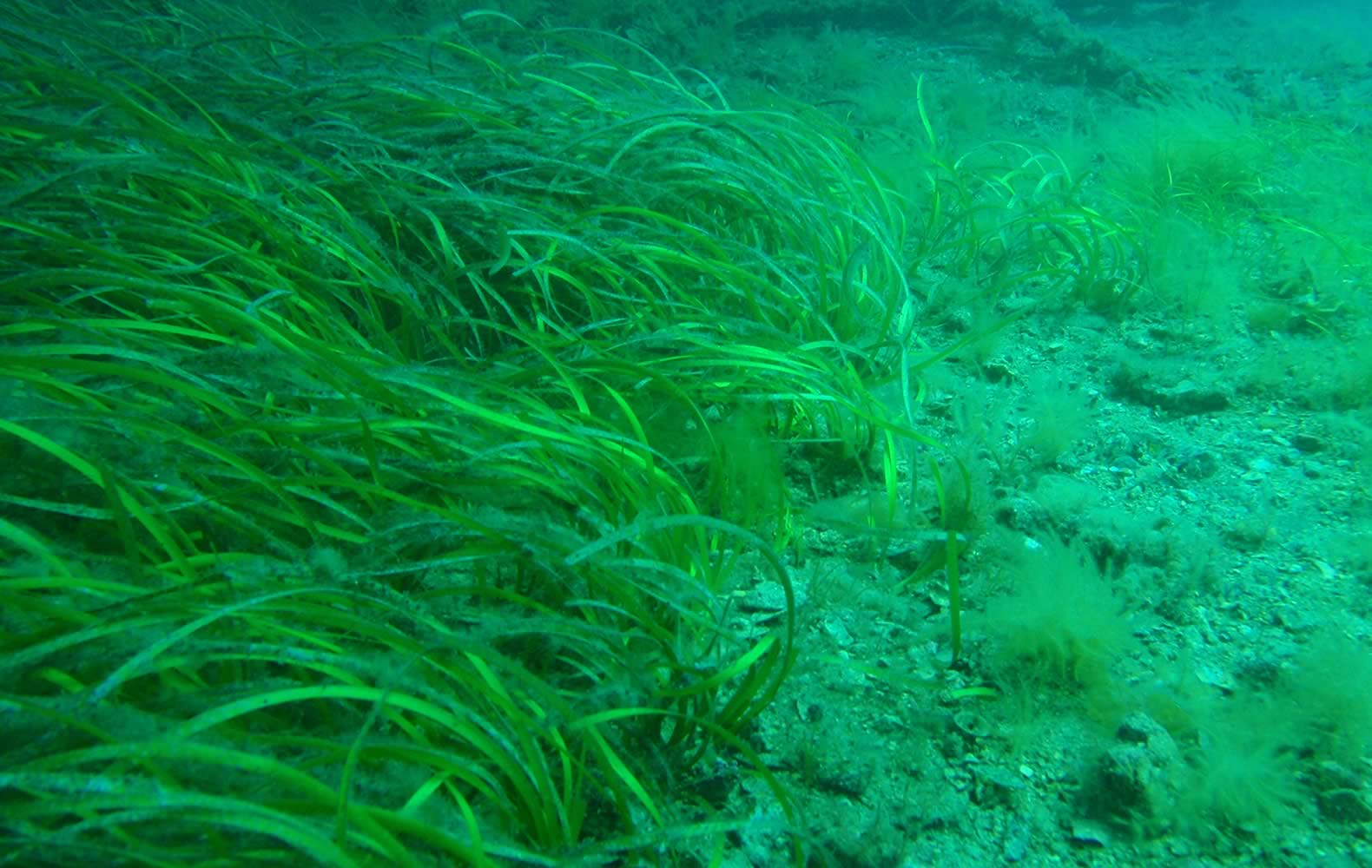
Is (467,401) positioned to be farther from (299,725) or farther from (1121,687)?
(1121,687)

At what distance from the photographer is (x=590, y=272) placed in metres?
2.46

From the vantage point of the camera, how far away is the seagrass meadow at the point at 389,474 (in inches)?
37.8

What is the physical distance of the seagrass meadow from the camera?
0.96 meters

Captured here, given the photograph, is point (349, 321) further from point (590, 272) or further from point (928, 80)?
point (928, 80)

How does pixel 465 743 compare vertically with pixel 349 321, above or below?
below

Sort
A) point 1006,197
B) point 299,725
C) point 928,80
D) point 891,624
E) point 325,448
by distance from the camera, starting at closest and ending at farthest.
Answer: point 299,725
point 325,448
point 891,624
point 1006,197
point 928,80

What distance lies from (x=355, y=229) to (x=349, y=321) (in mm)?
286

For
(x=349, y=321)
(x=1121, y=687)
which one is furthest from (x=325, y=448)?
(x=1121, y=687)

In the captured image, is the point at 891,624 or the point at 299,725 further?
the point at 891,624

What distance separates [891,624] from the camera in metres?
1.70

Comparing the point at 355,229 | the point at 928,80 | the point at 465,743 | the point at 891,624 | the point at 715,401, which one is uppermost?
the point at 928,80

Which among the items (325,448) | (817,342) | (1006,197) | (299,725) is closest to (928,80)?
(1006,197)

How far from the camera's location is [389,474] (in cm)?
149

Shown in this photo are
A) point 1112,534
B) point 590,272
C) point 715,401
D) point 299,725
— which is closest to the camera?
point 299,725
